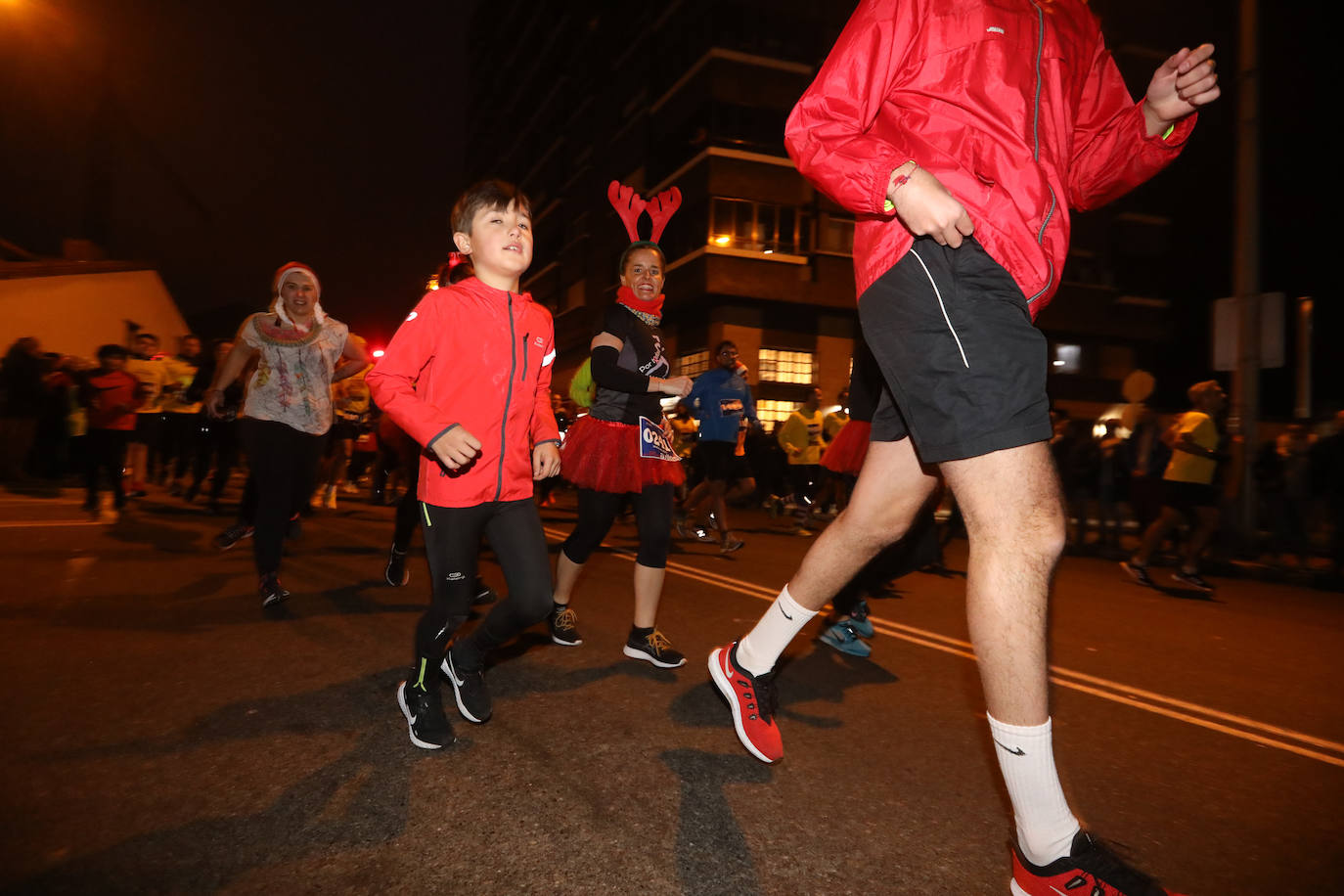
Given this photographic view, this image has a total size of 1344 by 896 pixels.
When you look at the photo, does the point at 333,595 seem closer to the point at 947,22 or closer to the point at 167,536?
the point at 167,536

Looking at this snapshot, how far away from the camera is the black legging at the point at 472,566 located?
286cm

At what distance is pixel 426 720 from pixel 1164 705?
3091mm

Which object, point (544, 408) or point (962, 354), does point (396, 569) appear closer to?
point (544, 408)

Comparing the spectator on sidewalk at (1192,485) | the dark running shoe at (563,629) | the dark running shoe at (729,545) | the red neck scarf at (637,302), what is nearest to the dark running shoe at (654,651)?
the dark running shoe at (563,629)

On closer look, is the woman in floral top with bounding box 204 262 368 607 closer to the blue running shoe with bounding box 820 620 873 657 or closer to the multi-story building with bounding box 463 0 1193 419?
the blue running shoe with bounding box 820 620 873 657

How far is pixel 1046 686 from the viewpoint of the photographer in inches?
72.8

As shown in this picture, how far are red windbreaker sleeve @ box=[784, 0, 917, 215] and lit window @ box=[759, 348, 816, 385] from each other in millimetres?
26877

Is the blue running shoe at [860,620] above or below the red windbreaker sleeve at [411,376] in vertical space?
below

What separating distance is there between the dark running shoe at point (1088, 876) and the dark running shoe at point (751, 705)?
2.93 ft

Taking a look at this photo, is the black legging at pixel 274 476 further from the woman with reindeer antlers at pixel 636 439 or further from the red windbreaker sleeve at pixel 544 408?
the red windbreaker sleeve at pixel 544 408

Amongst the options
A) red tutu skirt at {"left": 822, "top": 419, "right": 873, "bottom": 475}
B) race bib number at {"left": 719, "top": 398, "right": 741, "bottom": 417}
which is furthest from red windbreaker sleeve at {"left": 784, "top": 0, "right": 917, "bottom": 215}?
race bib number at {"left": 719, "top": 398, "right": 741, "bottom": 417}

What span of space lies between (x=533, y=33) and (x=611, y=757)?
6102 centimetres

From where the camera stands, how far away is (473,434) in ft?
9.48

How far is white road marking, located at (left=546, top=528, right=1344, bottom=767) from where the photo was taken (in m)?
3.17
